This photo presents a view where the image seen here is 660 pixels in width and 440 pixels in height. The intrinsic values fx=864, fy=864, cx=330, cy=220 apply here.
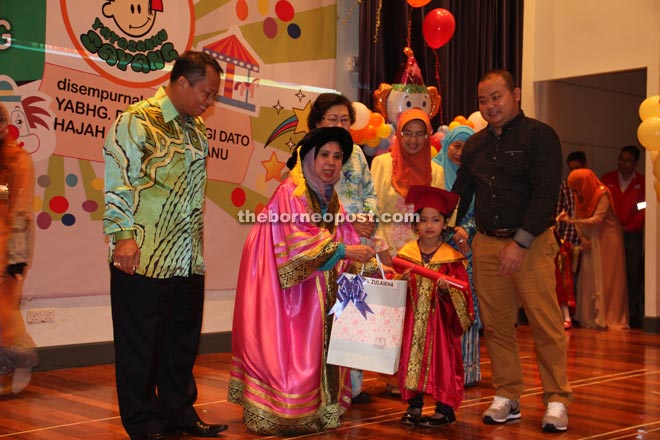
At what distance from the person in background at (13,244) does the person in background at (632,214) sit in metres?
6.08

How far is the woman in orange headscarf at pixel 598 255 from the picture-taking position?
852 cm

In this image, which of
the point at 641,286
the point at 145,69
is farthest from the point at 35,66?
the point at 641,286

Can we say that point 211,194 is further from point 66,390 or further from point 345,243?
point 345,243

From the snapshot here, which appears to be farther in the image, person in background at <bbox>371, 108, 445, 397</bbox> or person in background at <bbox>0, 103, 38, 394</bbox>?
person in background at <bbox>371, 108, 445, 397</bbox>

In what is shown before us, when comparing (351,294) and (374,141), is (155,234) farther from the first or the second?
(374,141)

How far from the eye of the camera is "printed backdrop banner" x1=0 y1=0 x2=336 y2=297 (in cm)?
536

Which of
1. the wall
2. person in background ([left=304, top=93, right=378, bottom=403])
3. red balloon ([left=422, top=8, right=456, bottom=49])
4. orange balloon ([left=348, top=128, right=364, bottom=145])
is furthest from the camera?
the wall

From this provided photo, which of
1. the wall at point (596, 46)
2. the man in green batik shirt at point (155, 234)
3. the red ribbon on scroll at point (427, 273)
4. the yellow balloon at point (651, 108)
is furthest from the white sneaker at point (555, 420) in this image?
the wall at point (596, 46)

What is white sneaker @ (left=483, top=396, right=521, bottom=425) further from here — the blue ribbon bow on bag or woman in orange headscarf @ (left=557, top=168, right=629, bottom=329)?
woman in orange headscarf @ (left=557, top=168, right=629, bottom=329)

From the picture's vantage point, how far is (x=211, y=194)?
6352mm

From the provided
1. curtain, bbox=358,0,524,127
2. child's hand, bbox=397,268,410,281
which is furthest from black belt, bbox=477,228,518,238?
curtain, bbox=358,0,524,127

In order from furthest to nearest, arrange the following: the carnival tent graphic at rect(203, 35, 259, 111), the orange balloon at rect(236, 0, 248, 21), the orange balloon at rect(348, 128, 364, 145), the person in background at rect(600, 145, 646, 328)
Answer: the person in background at rect(600, 145, 646, 328)
the orange balloon at rect(236, 0, 248, 21)
the carnival tent graphic at rect(203, 35, 259, 111)
the orange balloon at rect(348, 128, 364, 145)

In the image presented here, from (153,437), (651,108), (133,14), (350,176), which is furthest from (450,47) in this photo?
(153,437)

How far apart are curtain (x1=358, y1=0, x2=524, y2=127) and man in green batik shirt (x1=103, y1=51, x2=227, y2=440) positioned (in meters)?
3.69
